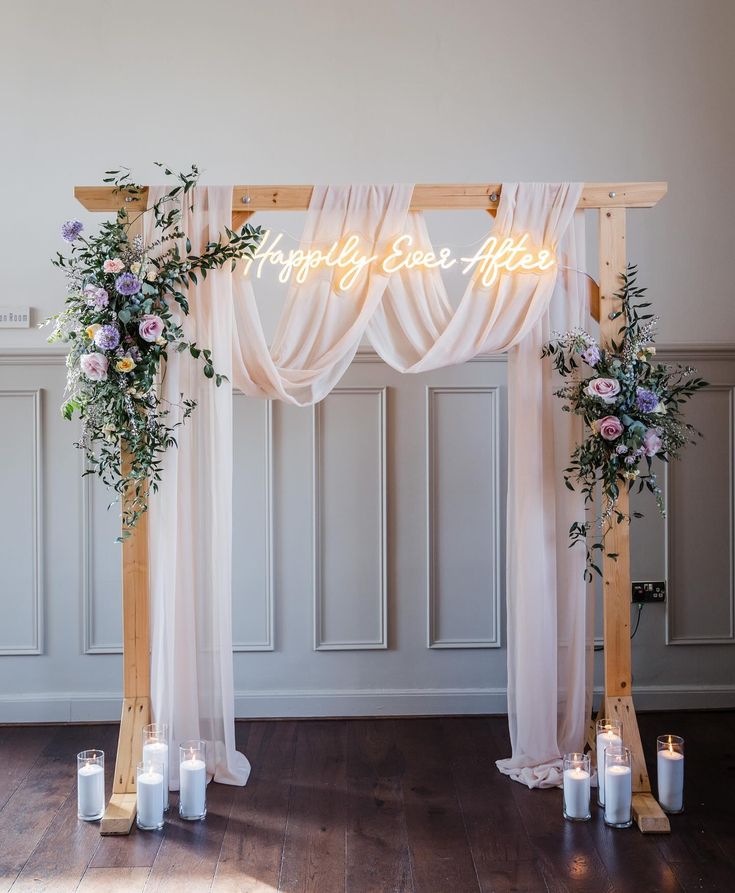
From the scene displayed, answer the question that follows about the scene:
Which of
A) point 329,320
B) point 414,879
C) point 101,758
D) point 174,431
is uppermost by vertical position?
point 329,320

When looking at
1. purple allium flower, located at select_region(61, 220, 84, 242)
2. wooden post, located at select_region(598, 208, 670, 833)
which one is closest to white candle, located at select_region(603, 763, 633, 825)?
wooden post, located at select_region(598, 208, 670, 833)

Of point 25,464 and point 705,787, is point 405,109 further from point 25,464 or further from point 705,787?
point 705,787

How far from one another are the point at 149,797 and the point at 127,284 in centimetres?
176

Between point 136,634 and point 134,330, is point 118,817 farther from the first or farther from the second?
point 134,330

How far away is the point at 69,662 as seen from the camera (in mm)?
3918

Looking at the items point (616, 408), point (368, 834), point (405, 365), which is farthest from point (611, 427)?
point (368, 834)

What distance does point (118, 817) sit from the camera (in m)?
2.86

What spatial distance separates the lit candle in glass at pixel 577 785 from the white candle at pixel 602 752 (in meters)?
0.08

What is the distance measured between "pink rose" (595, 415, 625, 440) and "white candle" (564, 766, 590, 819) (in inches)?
46.0

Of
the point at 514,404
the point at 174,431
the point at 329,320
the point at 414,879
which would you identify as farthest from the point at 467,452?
the point at 414,879

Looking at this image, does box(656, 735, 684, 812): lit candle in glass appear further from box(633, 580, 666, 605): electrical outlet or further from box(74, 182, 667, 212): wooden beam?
box(74, 182, 667, 212): wooden beam

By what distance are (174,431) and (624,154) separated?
8.26ft

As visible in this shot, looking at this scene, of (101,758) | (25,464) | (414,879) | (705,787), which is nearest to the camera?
(414,879)

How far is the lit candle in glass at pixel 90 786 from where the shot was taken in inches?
114
